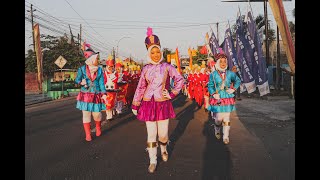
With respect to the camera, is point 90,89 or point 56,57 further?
point 56,57

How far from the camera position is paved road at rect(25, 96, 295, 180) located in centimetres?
462

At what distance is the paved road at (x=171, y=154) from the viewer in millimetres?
4617

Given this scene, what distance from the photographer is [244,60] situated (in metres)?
15.5

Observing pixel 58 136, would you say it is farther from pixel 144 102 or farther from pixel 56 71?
pixel 56 71

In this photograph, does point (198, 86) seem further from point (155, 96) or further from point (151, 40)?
point (155, 96)

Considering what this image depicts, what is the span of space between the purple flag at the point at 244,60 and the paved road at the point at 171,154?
5.99m

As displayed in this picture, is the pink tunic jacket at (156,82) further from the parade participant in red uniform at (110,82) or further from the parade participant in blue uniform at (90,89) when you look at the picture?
the parade participant in red uniform at (110,82)

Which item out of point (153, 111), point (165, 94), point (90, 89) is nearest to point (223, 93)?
point (165, 94)

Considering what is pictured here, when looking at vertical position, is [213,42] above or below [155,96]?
above

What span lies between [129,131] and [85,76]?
2.23 meters

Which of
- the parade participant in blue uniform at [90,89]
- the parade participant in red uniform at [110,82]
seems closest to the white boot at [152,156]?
the parade participant in blue uniform at [90,89]

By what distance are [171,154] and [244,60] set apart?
10.9 meters

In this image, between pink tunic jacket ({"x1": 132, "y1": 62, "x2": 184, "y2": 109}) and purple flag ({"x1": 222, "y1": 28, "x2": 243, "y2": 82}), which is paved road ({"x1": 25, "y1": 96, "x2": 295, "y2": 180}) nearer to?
pink tunic jacket ({"x1": 132, "y1": 62, "x2": 184, "y2": 109})

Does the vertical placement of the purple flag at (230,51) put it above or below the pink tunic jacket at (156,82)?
above
